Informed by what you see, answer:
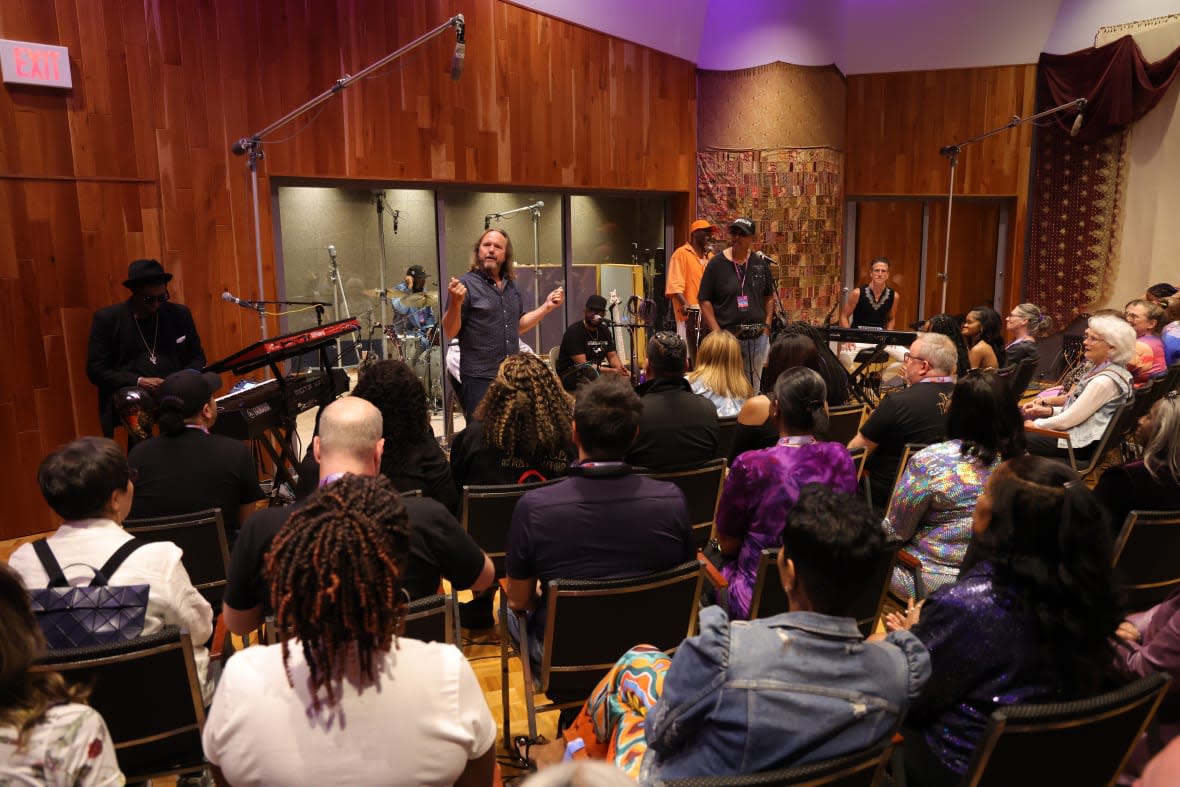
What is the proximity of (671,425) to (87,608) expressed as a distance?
2194mm

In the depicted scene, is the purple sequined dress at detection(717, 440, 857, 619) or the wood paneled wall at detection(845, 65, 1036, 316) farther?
the wood paneled wall at detection(845, 65, 1036, 316)

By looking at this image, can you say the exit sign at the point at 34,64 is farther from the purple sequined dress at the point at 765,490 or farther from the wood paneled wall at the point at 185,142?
the purple sequined dress at the point at 765,490

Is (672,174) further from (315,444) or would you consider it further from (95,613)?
(95,613)

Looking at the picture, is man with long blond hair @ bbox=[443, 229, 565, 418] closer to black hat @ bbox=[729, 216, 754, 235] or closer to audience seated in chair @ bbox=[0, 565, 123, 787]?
black hat @ bbox=[729, 216, 754, 235]

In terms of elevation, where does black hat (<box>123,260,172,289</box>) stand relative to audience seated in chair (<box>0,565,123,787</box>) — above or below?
above

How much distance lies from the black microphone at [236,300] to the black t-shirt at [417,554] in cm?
356

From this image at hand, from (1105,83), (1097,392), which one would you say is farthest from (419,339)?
(1105,83)

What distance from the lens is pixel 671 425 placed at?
3.56 metres

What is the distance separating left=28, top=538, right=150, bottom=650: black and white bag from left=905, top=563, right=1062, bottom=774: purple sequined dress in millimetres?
1871

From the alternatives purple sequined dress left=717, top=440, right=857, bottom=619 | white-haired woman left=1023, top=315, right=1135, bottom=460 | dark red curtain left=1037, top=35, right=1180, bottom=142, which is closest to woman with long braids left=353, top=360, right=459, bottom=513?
purple sequined dress left=717, top=440, right=857, bottom=619

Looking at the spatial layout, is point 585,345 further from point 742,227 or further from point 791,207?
point 791,207

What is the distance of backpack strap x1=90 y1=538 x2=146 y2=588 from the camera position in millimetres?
2111

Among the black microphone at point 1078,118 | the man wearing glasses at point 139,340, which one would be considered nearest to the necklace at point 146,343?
the man wearing glasses at point 139,340

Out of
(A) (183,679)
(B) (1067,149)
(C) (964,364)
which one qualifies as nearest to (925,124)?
(B) (1067,149)
